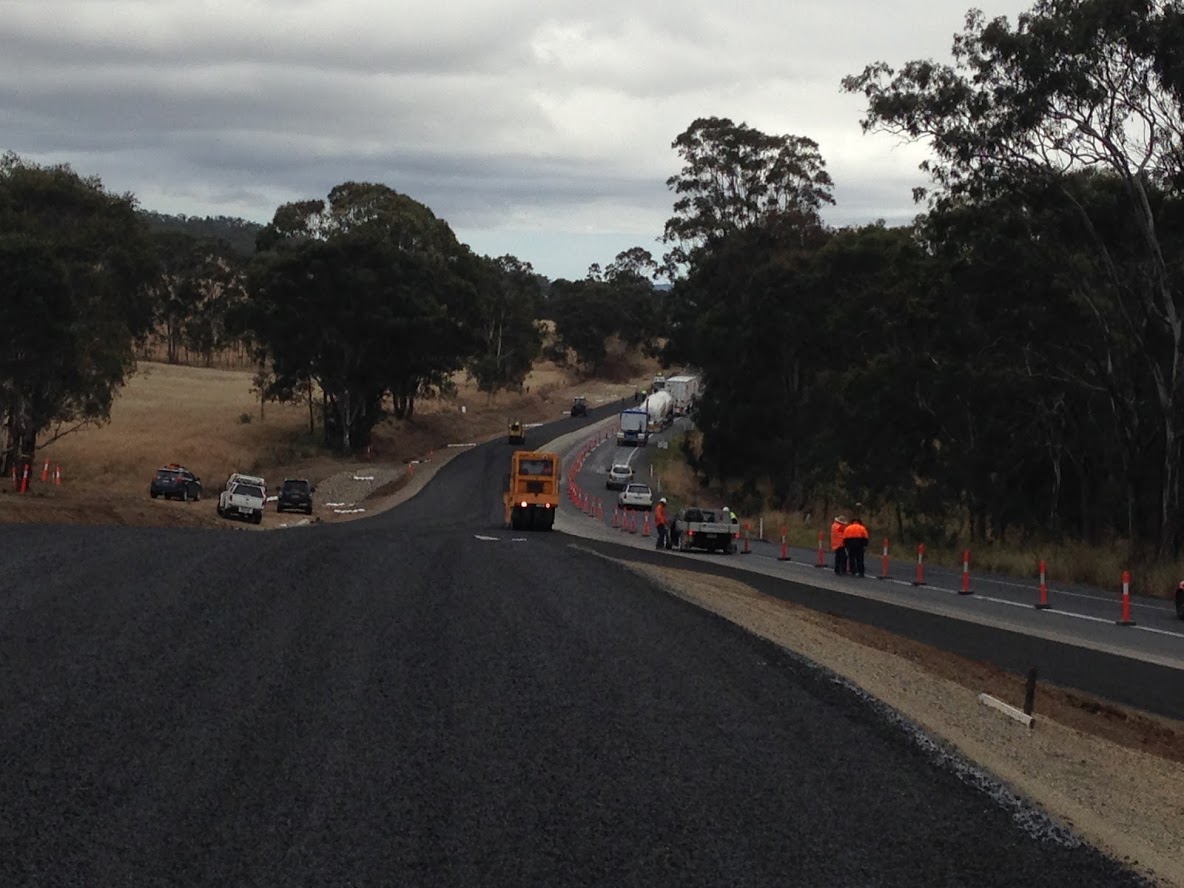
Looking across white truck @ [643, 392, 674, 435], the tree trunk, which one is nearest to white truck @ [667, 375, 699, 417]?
white truck @ [643, 392, 674, 435]

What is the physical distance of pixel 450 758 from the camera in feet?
35.5

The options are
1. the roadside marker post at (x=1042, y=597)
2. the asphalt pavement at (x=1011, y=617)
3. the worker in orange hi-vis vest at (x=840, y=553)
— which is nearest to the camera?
the asphalt pavement at (x=1011, y=617)

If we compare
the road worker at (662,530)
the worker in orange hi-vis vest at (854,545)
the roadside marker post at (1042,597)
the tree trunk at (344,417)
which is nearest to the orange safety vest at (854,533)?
the worker in orange hi-vis vest at (854,545)

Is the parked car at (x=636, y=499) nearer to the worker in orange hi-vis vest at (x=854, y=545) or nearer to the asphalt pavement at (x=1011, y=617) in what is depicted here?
the asphalt pavement at (x=1011, y=617)

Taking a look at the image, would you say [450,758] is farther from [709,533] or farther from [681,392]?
[681,392]

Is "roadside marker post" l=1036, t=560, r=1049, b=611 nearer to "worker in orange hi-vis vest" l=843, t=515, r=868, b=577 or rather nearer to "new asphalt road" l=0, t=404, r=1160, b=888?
"worker in orange hi-vis vest" l=843, t=515, r=868, b=577

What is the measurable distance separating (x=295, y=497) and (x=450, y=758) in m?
52.2

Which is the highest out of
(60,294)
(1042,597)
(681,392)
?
(681,392)

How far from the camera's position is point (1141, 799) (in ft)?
38.6

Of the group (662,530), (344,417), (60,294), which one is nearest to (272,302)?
(344,417)

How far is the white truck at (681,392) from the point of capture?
128 metres

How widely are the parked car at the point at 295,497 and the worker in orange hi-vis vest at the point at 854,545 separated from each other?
104 feet

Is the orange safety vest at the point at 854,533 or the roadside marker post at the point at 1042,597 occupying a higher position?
the orange safety vest at the point at 854,533

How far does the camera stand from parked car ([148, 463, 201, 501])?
199 ft
